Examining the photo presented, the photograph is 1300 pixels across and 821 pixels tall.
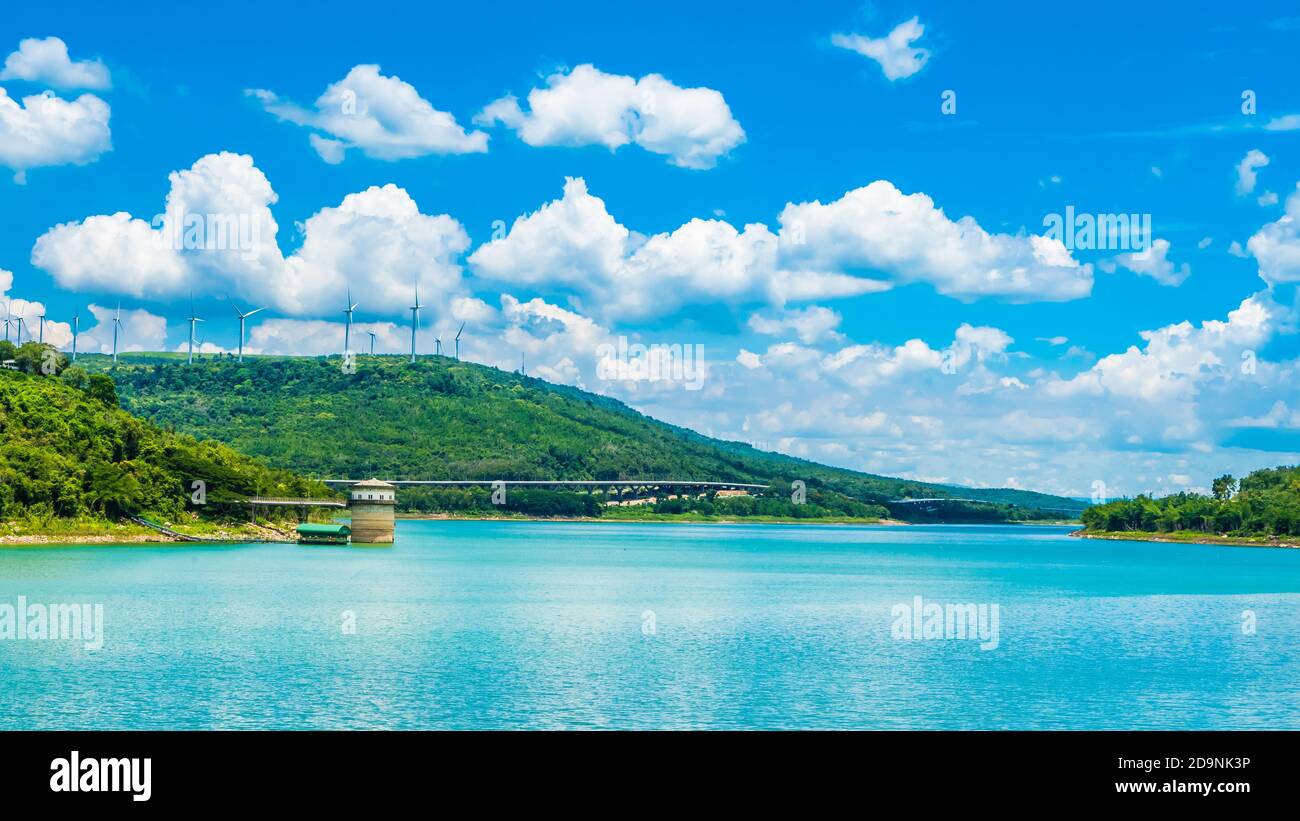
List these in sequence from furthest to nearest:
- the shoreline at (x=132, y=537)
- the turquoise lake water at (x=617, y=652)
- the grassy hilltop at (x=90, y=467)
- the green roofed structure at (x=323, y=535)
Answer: the green roofed structure at (x=323, y=535) → the grassy hilltop at (x=90, y=467) → the shoreline at (x=132, y=537) → the turquoise lake water at (x=617, y=652)

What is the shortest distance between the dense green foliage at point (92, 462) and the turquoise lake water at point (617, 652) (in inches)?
485

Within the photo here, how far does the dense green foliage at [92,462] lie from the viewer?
109 m

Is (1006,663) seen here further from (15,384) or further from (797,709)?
(15,384)

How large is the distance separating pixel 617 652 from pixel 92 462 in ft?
290

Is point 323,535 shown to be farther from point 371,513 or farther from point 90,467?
point 90,467

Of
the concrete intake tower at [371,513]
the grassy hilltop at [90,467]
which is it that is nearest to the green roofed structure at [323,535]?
the concrete intake tower at [371,513]

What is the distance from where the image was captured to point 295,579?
82938 millimetres

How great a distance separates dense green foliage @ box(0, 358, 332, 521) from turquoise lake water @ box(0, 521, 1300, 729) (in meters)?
12.3

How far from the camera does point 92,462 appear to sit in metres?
117
